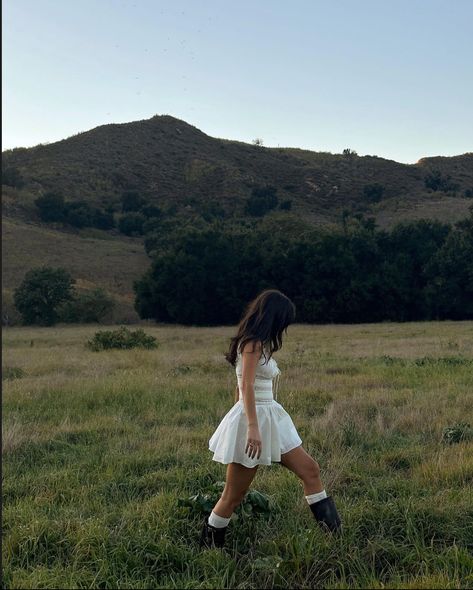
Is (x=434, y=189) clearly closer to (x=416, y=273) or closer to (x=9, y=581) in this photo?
(x=416, y=273)

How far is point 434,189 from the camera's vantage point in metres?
93.0

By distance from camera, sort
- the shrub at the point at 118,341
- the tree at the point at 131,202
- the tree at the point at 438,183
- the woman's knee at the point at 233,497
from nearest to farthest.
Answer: the woman's knee at the point at 233,497 < the shrub at the point at 118,341 < the tree at the point at 131,202 < the tree at the point at 438,183

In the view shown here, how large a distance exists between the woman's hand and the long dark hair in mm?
525

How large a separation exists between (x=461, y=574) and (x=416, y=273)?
41816mm

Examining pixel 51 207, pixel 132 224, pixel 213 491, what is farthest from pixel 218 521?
pixel 51 207

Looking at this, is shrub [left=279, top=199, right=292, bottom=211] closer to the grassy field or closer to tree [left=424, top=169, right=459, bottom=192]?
tree [left=424, top=169, right=459, bottom=192]

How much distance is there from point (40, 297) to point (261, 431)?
3719 cm

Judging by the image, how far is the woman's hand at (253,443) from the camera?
3.44m

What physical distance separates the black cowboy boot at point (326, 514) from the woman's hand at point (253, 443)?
2.15ft

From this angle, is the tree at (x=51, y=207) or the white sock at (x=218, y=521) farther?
the tree at (x=51, y=207)

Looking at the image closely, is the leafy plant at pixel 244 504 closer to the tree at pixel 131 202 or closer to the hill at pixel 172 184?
the hill at pixel 172 184

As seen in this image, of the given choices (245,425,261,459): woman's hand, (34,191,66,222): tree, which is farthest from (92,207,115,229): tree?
(245,425,261,459): woman's hand

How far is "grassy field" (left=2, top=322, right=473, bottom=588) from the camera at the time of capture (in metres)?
3.40

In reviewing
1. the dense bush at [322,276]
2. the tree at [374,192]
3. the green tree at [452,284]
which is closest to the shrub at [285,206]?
the tree at [374,192]
